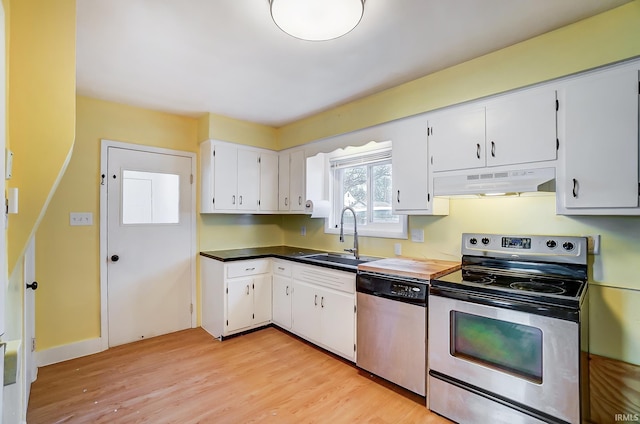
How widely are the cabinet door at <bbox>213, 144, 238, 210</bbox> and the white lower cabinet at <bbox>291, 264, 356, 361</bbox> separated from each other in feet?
3.64

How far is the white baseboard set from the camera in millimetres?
2631

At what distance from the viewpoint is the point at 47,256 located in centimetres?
269

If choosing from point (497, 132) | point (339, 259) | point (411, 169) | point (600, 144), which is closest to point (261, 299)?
point (339, 259)

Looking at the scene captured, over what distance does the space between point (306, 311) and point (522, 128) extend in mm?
2351

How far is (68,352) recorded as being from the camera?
2.75 m

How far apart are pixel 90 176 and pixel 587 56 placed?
3.98 meters

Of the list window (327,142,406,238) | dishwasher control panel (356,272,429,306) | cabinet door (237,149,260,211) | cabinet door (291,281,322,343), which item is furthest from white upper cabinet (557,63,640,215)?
cabinet door (237,149,260,211)

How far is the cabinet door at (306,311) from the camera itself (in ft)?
9.46

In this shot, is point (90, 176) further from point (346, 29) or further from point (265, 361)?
point (346, 29)

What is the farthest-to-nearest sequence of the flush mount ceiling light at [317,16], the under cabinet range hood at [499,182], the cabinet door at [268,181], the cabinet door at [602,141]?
the cabinet door at [268,181]
the under cabinet range hood at [499,182]
the cabinet door at [602,141]
the flush mount ceiling light at [317,16]

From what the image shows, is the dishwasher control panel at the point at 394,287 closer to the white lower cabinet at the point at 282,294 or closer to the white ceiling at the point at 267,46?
the white lower cabinet at the point at 282,294

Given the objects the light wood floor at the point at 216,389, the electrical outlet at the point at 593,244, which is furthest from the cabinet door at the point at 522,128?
the light wood floor at the point at 216,389

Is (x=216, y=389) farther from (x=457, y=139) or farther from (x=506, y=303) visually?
Answer: (x=457, y=139)

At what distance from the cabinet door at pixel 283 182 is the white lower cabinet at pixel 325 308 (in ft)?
3.10
